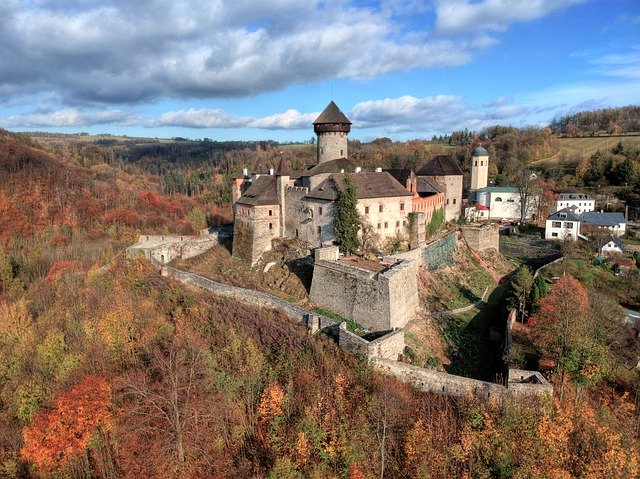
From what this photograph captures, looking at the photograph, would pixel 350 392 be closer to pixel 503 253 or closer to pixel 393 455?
pixel 393 455

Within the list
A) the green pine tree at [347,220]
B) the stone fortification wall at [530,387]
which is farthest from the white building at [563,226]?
the stone fortification wall at [530,387]

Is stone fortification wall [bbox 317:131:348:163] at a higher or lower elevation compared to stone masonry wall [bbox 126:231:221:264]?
higher

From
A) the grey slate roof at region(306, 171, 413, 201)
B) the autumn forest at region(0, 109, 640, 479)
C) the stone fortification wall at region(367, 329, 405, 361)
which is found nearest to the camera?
the autumn forest at region(0, 109, 640, 479)

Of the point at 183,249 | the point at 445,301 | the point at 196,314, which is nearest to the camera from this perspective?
the point at 196,314

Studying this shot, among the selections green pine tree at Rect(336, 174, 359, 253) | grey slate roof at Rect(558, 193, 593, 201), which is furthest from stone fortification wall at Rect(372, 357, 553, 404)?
grey slate roof at Rect(558, 193, 593, 201)

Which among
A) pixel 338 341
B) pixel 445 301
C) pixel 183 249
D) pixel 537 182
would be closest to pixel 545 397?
pixel 338 341

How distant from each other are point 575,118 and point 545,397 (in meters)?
124

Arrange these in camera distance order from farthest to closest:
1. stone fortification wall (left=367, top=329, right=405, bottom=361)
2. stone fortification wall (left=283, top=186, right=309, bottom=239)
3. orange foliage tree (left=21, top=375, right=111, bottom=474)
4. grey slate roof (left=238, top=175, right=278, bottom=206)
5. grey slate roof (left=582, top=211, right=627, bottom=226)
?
1. grey slate roof (left=582, top=211, right=627, bottom=226)
2. grey slate roof (left=238, top=175, right=278, bottom=206)
3. stone fortification wall (left=283, top=186, right=309, bottom=239)
4. stone fortification wall (left=367, top=329, right=405, bottom=361)
5. orange foliage tree (left=21, top=375, right=111, bottom=474)

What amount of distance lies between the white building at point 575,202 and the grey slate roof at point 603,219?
16.6 ft

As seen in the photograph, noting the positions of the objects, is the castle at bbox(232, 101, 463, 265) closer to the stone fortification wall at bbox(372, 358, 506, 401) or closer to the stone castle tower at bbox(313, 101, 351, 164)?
the stone castle tower at bbox(313, 101, 351, 164)

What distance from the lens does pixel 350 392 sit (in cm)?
1981

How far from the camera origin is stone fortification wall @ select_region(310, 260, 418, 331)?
23688mm

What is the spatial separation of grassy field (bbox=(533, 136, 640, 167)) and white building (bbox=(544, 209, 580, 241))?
36539mm

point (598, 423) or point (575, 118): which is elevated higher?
point (575, 118)
